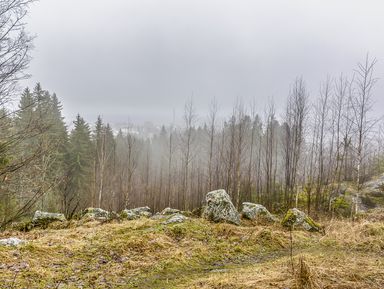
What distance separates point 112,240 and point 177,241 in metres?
1.96

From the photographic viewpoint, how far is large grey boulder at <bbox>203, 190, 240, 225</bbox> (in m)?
10.5

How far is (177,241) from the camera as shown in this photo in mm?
7906

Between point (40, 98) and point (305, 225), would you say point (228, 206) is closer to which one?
point (305, 225)

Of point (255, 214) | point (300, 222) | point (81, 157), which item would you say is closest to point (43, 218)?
point (255, 214)

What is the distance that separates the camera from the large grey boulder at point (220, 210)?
10484 mm

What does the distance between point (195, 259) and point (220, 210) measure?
14.0ft

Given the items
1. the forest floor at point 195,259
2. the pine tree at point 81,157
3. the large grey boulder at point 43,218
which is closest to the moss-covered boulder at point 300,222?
the forest floor at point 195,259

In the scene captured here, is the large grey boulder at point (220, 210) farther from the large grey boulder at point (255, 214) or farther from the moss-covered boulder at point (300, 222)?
the moss-covered boulder at point (300, 222)

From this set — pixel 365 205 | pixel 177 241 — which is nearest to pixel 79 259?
pixel 177 241

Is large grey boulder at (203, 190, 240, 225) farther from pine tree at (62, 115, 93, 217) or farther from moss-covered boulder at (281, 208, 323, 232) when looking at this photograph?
pine tree at (62, 115, 93, 217)

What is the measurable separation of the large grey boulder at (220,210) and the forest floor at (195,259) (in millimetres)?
1101

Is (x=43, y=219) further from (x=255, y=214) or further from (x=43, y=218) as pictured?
(x=255, y=214)

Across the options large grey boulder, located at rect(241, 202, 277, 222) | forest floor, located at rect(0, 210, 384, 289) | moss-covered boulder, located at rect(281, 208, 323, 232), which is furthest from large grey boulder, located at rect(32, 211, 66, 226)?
moss-covered boulder, located at rect(281, 208, 323, 232)

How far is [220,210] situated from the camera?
10688 millimetres
